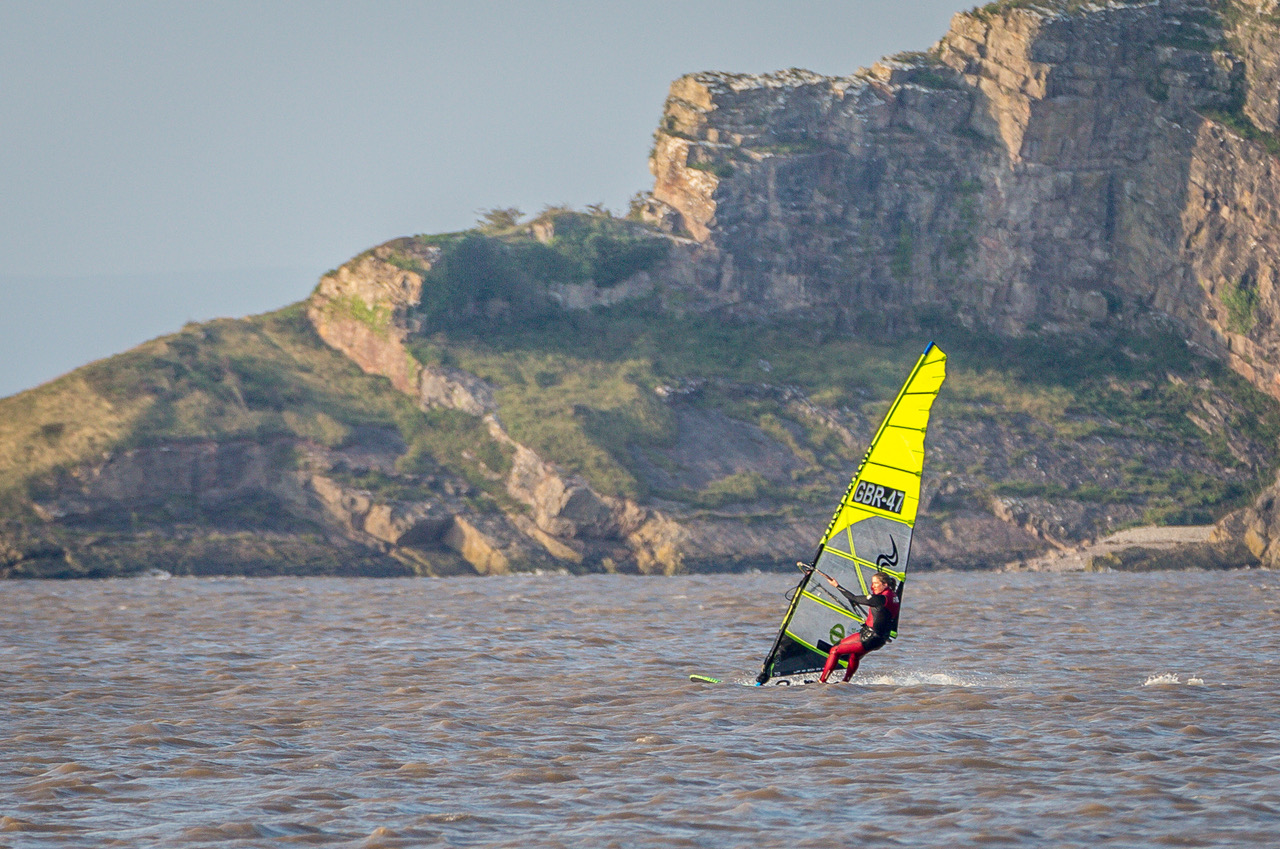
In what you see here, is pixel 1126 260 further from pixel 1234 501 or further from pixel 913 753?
pixel 913 753

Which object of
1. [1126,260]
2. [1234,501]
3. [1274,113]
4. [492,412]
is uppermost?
[1274,113]

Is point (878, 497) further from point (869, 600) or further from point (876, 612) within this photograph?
point (876, 612)

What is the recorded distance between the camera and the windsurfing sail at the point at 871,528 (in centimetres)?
2295

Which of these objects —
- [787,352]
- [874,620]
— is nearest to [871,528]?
[874,620]

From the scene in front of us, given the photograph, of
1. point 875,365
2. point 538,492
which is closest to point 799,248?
point 875,365

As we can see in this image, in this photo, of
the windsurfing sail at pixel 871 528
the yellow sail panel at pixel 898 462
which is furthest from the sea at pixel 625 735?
the yellow sail panel at pixel 898 462

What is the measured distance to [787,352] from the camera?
84938 mm

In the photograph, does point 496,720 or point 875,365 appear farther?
point 875,365

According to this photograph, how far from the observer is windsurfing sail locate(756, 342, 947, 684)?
2295 centimetres

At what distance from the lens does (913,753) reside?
1706 centimetres

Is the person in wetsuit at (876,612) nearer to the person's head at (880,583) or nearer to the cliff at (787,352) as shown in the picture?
the person's head at (880,583)

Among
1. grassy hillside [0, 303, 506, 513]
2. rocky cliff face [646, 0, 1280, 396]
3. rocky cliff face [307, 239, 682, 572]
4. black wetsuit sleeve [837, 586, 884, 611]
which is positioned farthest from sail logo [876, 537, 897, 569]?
rocky cliff face [646, 0, 1280, 396]

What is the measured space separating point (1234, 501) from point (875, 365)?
21.9 m

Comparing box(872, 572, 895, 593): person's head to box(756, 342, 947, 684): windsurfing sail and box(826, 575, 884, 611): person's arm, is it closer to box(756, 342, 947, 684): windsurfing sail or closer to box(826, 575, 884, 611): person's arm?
box(826, 575, 884, 611): person's arm
